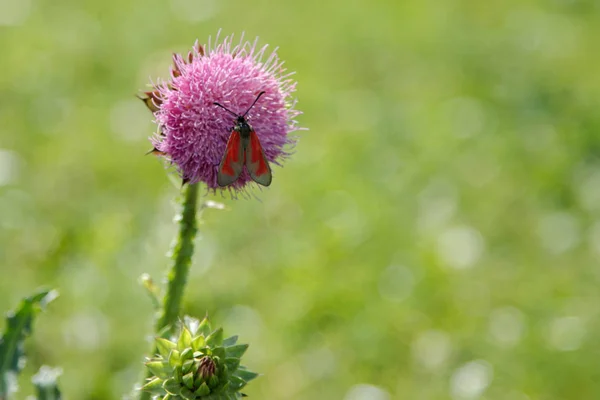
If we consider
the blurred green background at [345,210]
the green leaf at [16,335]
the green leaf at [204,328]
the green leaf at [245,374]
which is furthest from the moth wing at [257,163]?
the blurred green background at [345,210]

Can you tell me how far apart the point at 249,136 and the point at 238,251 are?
227 centimetres

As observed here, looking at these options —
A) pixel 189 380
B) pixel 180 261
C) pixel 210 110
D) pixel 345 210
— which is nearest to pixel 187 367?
pixel 189 380

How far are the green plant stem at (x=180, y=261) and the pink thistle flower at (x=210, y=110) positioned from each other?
146 millimetres

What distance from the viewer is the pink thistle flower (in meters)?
2.02

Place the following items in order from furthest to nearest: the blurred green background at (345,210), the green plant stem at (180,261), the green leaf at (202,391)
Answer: the blurred green background at (345,210), the green plant stem at (180,261), the green leaf at (202,391)

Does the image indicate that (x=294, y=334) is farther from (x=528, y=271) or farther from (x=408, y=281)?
(x=528, y=271)

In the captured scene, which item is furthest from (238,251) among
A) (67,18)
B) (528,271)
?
(67,18)

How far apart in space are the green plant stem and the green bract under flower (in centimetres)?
24

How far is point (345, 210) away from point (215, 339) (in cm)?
260

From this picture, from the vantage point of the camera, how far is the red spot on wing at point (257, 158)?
1944 mm

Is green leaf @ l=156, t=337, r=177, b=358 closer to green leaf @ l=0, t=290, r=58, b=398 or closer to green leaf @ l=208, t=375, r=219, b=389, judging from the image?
green leaf @ l=208, t=375, r=219, b=389

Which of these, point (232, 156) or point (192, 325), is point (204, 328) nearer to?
point (192, 325)

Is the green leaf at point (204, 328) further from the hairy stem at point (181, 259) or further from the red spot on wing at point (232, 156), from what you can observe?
the red spot on wing at point (232, 156)

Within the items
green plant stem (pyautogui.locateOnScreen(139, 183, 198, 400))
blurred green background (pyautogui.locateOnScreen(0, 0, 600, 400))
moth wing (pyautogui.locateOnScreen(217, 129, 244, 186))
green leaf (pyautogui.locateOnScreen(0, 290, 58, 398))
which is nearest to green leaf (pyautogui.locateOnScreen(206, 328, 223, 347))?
green plant stem (pyautogui.locateOnScreen(139, 183, 198, 400))
